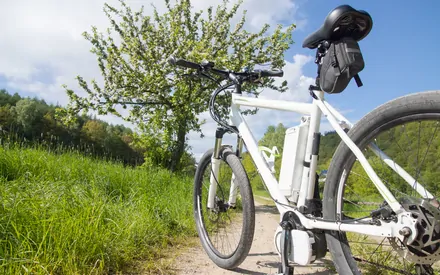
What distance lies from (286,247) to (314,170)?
1.66ft

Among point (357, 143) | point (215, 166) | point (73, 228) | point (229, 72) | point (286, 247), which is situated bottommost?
point (73, 228)

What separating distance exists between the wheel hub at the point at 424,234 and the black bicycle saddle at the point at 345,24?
953 millimetres

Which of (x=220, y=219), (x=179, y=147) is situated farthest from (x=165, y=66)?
(x=220, y=219)

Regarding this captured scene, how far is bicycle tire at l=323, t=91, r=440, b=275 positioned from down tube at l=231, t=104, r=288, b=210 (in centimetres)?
40

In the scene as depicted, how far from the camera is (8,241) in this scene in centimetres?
191

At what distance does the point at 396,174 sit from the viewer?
63.5 inches

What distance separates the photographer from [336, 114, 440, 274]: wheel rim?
1.44 meters

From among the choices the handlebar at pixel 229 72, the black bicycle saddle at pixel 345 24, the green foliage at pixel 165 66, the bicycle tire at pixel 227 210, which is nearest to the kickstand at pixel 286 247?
the bicycle tire at pixel 227 210

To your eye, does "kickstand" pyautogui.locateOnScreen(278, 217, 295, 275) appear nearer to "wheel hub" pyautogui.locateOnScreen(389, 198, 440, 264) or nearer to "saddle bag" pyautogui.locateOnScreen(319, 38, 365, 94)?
"wheel hub" pyautogui.locateOnScreen(389, 198, 440, 264)

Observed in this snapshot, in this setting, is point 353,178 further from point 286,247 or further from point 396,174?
point 286,247

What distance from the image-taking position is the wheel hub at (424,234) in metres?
1.31

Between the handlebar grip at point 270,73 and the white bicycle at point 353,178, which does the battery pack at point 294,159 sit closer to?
the white bicycle at point 353,178

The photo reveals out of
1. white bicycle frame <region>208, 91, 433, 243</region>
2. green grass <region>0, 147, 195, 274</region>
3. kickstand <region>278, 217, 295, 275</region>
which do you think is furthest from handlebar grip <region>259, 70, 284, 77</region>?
green grass <region>0, 147, 195, 274</region>

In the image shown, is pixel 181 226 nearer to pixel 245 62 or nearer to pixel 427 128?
pixel 427 128
